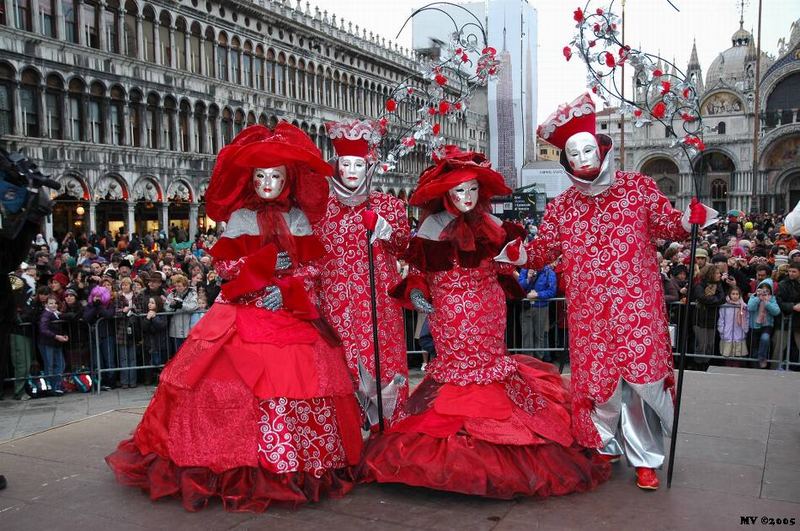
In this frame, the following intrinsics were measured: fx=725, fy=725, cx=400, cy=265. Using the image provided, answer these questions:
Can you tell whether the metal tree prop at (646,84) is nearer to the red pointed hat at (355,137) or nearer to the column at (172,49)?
the red pointed hat at (355,137)

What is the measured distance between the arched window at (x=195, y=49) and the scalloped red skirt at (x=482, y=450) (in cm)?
2798

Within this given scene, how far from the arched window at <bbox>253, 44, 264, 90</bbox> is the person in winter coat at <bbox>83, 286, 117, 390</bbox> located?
26.5 metres

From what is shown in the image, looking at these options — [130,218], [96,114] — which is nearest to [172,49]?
[96,114]

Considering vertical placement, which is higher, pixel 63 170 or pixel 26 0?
pixel 26 0

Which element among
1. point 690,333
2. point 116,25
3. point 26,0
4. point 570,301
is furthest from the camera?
point 116,25

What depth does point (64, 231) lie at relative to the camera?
24.2 meters

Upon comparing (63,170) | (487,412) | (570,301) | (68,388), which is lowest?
(68,388)

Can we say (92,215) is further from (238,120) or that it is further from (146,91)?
(238,120)

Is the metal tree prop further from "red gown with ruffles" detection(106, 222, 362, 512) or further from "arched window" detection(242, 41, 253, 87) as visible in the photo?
"arched window" detection(242, 41, 253, 87)

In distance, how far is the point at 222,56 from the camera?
1233 inches

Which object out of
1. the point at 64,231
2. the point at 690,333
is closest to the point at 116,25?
the point at 64,231

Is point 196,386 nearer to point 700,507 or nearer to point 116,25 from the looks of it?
point 700,507

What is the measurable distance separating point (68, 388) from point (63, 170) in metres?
17.6

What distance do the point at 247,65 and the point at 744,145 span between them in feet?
163
